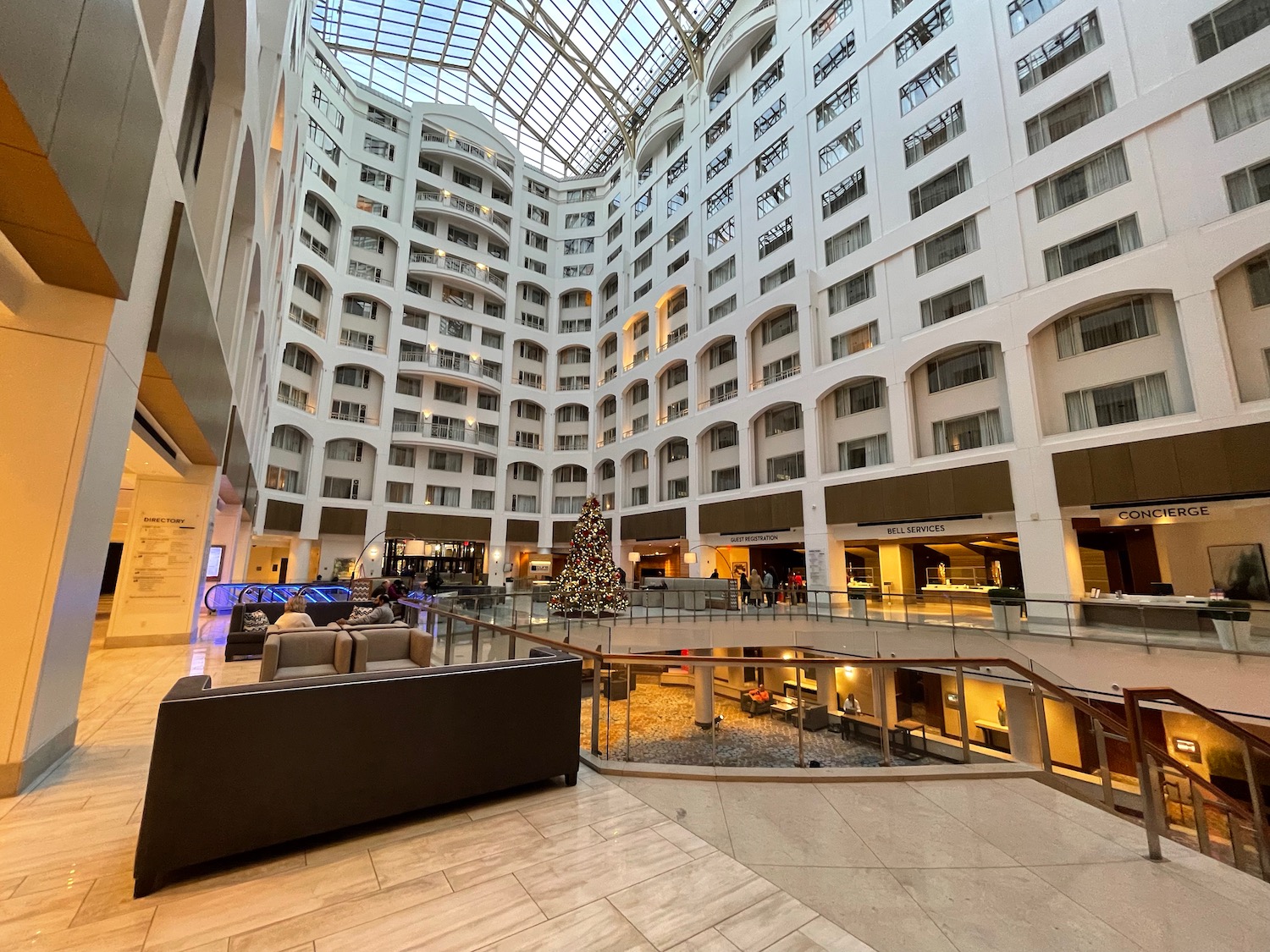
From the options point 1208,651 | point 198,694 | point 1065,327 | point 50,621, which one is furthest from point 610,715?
point 1065,327

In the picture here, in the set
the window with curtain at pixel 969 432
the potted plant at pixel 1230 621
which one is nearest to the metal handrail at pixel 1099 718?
the potted plant at pixel 1230 621

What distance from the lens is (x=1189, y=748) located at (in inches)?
412

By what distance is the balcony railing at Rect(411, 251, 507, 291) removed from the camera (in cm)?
3400

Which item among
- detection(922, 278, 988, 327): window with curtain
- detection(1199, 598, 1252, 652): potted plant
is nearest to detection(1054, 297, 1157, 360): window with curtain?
detection(922, 278, 988, 327): window with curtain

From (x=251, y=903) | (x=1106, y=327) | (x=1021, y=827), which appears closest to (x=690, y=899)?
(x=251, y=903)

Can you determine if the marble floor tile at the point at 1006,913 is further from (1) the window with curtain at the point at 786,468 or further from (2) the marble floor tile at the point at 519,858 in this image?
(1) the window with curtain at the point at 786,468

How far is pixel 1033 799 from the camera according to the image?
4.12m

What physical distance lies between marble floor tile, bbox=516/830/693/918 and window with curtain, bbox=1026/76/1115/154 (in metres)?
21.3

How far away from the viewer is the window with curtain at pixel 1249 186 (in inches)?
473

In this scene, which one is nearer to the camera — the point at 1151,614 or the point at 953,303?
the point at 1151,614

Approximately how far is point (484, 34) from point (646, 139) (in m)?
13.9

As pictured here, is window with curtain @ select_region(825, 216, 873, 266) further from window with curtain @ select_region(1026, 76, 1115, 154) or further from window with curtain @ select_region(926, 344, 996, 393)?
window with curtain @ select_region(926, 344, 996, 393)

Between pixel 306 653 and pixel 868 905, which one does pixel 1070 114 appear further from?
pixel 306 653

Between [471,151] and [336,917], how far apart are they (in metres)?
43.6
